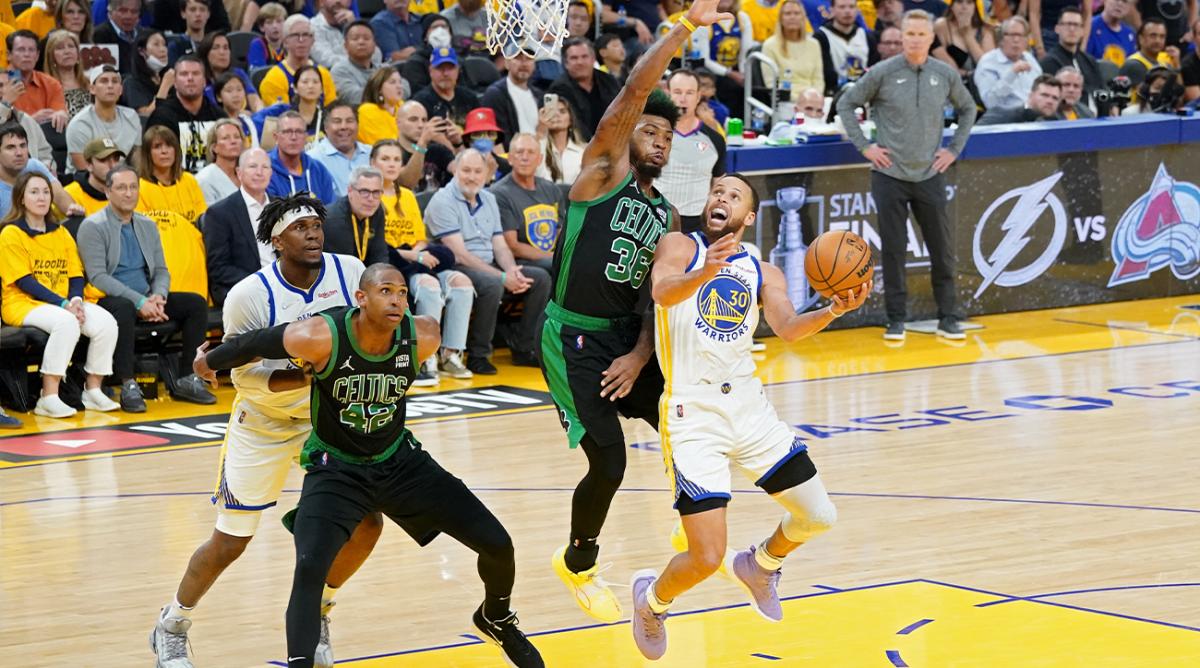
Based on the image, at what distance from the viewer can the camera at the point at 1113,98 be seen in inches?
640

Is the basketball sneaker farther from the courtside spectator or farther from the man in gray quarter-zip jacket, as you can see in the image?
the courtside spectator

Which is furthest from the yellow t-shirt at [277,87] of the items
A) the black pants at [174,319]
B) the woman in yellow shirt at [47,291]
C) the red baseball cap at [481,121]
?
the woman in yellow shirt at [47,291]

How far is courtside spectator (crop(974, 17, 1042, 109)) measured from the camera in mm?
16750

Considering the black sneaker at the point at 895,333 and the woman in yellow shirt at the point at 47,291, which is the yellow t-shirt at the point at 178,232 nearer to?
the woman in yellow shirt at the point at 47,291

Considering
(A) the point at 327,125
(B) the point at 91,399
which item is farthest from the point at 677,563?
(A) the point at 327,125

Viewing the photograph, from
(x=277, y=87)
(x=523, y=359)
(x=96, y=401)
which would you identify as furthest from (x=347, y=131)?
(x=96, y=401)

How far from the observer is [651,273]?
6.90m

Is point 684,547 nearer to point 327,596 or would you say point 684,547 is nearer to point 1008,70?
point 327,596

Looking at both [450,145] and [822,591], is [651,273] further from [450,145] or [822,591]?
[450,145]

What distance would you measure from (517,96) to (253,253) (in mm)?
3407

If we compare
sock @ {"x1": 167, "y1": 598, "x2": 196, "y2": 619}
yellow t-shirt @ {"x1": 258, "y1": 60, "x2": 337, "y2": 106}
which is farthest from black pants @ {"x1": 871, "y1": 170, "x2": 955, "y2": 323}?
sock @ {"x1": 167, "y1": 598, "x2": 196, "y2": 619}

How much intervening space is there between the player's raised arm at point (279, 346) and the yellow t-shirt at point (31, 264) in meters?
5.61

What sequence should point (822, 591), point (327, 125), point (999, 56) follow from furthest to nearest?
point (999, 56), point (327, 125), point (822, 591)

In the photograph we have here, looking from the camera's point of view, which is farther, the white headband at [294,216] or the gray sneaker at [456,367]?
A: the gray sneaker at [456,367]
